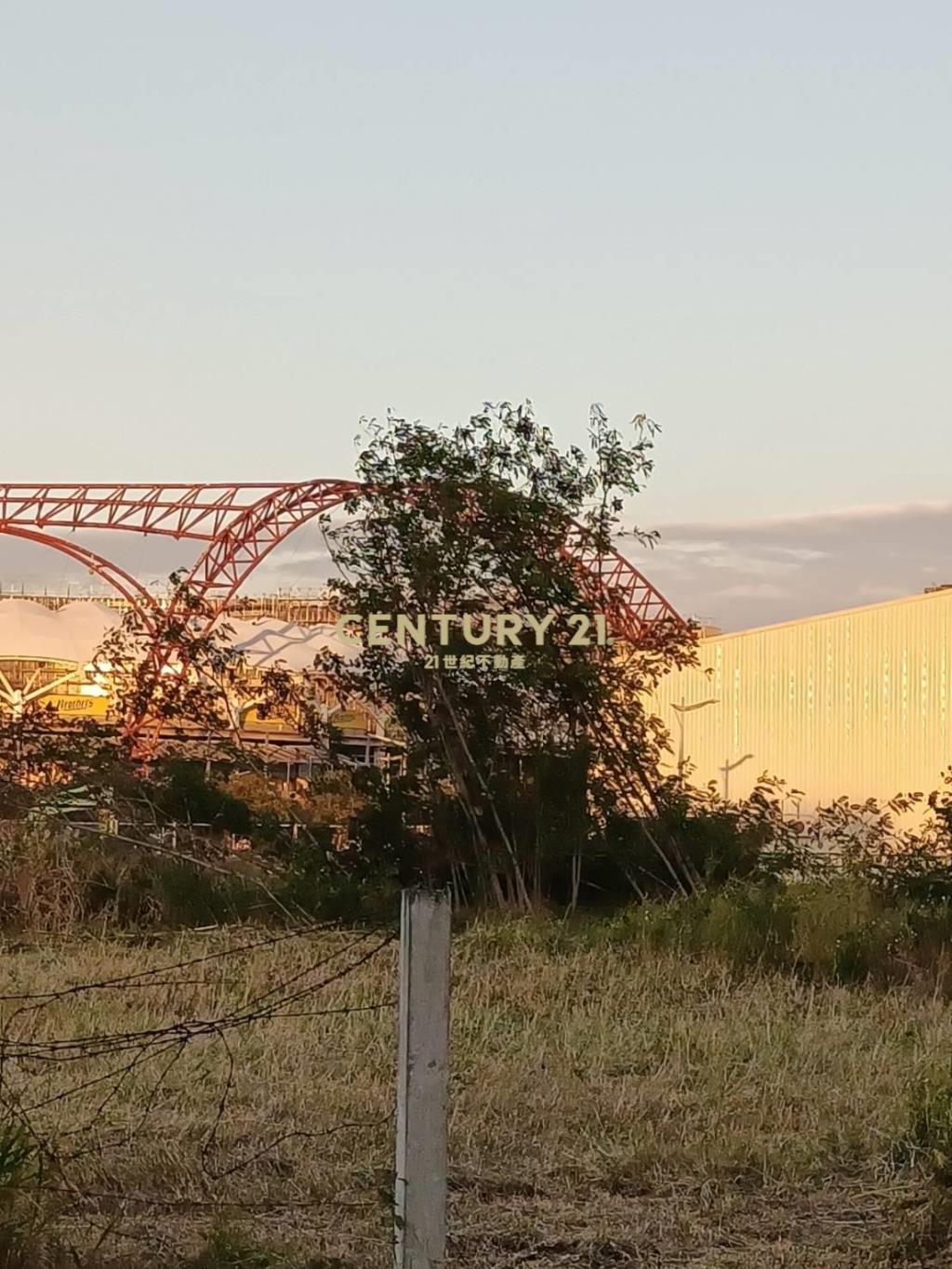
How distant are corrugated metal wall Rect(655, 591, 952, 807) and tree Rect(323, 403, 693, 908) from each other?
8.41m

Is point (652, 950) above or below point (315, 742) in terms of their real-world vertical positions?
below

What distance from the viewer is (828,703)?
27516mm

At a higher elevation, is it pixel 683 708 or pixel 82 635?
pixel 82 635

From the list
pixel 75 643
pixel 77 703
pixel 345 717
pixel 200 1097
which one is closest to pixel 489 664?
pixel 345 717

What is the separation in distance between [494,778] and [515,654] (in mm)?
986

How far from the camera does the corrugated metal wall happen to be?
2478 centimetres

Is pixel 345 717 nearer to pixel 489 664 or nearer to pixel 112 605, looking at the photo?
pixel 489 664

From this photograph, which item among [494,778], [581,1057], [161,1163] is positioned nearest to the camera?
[161,1163]

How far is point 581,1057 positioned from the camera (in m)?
7.76

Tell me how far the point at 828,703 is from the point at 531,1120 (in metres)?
21.5

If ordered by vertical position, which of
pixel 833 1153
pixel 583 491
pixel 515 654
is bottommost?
pixel 833 1153

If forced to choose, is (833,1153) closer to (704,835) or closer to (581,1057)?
(581,1057)

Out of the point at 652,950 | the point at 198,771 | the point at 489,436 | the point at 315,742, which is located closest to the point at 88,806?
the point at 198,771

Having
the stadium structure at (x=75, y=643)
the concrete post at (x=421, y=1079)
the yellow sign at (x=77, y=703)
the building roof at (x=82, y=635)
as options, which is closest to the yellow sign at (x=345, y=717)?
the concrete post at (x=421, y=1079)
